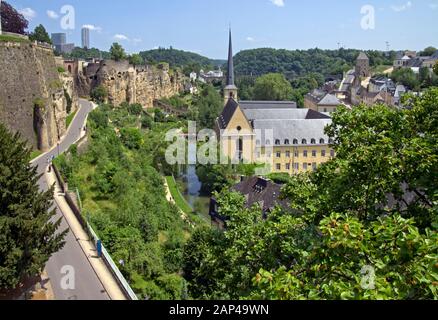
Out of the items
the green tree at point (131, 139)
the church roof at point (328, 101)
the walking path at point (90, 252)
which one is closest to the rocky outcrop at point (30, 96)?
the green tree at point (131, 139)

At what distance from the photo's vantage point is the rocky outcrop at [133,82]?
67.9 meters

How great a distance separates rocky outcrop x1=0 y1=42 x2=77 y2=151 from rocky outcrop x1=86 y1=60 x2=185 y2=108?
2580 cm

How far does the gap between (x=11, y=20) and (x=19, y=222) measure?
4415 centimetres

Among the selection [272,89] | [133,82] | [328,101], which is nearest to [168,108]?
[133,82]

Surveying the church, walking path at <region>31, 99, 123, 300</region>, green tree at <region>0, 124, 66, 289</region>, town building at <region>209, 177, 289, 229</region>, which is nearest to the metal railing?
walking path at <region>31, 99, 123, 300</region>

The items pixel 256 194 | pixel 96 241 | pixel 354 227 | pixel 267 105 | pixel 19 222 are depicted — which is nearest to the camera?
pixel 354 227

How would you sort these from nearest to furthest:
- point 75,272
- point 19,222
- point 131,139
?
point 19,222 < point 75,272 < point 131,139

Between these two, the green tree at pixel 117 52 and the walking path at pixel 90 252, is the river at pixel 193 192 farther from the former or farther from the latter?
the green tree at pixel 117 52

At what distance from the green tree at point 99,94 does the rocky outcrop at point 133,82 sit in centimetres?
126

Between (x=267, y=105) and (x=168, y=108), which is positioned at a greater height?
(x=267, y=105)

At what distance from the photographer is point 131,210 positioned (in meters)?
26.3

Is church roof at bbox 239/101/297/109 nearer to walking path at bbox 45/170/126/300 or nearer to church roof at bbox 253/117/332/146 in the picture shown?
church roof at bbox 253/117/332/146

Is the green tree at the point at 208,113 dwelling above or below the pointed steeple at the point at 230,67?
below

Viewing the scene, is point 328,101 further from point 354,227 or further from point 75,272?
point 354,227
